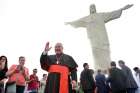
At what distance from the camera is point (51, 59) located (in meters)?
5.54

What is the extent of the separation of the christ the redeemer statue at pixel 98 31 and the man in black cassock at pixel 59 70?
1089 cm

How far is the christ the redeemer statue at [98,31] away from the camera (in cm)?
1689

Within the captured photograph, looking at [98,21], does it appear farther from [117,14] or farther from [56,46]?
[56,46]

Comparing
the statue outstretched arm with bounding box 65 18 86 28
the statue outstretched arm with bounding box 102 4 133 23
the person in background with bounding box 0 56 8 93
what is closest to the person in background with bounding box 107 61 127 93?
the person in background with bounding box 0 56 8 93

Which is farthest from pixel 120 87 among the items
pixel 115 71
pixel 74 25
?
pixel 74 25

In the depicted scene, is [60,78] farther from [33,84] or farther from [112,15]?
[112,15]

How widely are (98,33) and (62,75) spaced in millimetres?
12482

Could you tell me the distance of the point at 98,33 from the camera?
1764 cm

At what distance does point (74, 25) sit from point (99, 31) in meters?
1.62

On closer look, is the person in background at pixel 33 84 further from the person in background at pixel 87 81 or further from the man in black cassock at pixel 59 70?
the man in black cassock at pixel 59 70

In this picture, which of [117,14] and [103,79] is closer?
[103,79]

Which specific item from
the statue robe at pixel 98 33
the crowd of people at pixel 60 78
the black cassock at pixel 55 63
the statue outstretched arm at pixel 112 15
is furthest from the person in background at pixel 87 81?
the statue outstretched arm at pixel 112 15

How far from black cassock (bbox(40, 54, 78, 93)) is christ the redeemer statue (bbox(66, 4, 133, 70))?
427 inches

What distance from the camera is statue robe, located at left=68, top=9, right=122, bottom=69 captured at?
16.9m
